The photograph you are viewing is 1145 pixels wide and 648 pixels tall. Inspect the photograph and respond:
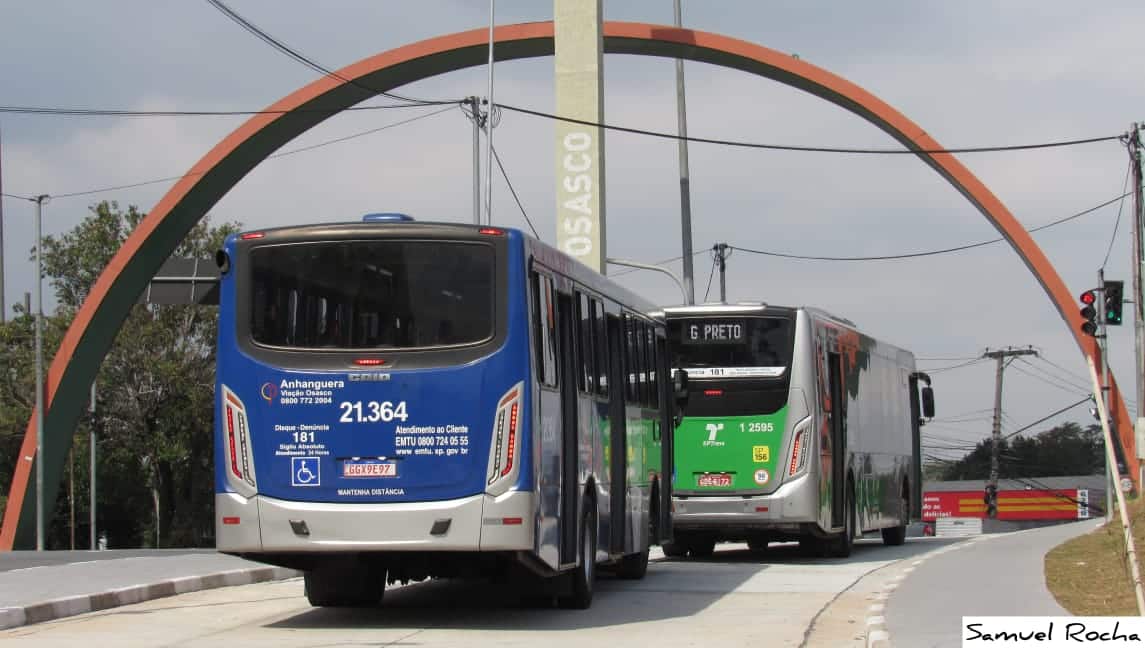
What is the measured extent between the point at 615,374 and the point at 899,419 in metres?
13.9

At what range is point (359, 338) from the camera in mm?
12336

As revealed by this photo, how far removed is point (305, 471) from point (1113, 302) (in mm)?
22995

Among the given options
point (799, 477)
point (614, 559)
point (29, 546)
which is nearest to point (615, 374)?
point (614, 559)

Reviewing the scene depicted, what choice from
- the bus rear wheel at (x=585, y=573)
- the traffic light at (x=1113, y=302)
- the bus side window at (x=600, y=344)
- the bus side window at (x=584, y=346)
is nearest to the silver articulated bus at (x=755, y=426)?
the bus side window at (x=600, y=344)

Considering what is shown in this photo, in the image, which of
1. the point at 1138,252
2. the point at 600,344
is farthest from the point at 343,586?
the point at 1138,252

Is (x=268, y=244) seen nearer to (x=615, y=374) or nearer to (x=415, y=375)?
(x=415, y=375)

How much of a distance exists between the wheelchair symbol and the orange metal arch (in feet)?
87.2

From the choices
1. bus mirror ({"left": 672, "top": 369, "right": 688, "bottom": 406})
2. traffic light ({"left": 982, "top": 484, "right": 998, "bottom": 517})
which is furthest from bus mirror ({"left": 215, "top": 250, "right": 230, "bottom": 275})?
traffic light ({"left": 982, "top": 484, "right": 998, "bottom": 517})

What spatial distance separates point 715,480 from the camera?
21.2m

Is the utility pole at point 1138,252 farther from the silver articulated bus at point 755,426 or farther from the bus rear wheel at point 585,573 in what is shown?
the bus rear wheel at point 585,573

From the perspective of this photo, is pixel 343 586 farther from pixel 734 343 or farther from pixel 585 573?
pixel 734 343

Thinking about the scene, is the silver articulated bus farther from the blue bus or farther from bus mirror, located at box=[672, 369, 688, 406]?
the blue bus

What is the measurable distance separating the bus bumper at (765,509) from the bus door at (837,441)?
1503 millimetres

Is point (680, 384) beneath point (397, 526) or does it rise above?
above
